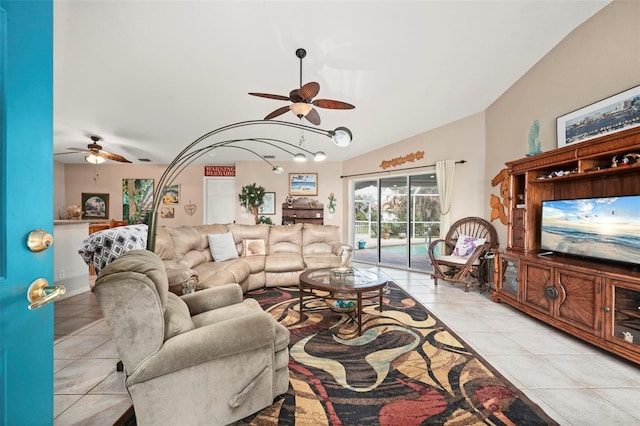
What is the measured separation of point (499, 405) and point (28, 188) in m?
2.46

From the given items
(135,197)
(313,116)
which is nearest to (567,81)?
(313,116)

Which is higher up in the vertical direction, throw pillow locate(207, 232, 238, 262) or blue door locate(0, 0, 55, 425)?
blue door locate(0, 0, 55, 425)

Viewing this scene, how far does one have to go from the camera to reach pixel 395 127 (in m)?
4.96

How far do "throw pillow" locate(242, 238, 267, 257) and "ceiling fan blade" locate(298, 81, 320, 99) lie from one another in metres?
2.66

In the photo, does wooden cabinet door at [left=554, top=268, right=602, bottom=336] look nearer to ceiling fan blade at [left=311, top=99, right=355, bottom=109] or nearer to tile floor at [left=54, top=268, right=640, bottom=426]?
tile floor at [left=54, top=268, right=640, bottom=426]

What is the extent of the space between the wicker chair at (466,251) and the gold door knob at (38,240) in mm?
4404

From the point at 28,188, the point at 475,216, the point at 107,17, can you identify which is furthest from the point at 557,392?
the point at 107,17

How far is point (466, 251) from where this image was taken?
4383 mm

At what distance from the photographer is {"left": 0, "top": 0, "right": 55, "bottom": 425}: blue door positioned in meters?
0.63

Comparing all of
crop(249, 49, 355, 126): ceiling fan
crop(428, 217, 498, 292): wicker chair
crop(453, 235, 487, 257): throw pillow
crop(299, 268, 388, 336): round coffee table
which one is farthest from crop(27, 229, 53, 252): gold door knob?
crop(453, 235, 487, 257): throw pillow

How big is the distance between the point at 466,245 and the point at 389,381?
3266 mm

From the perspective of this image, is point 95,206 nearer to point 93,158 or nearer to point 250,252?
point 93,158

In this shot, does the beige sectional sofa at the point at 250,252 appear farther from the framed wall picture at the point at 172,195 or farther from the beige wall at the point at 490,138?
the framed wall picture at the point at 172,195

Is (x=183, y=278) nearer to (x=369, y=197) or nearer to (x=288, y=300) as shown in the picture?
(x=288, y=300)
